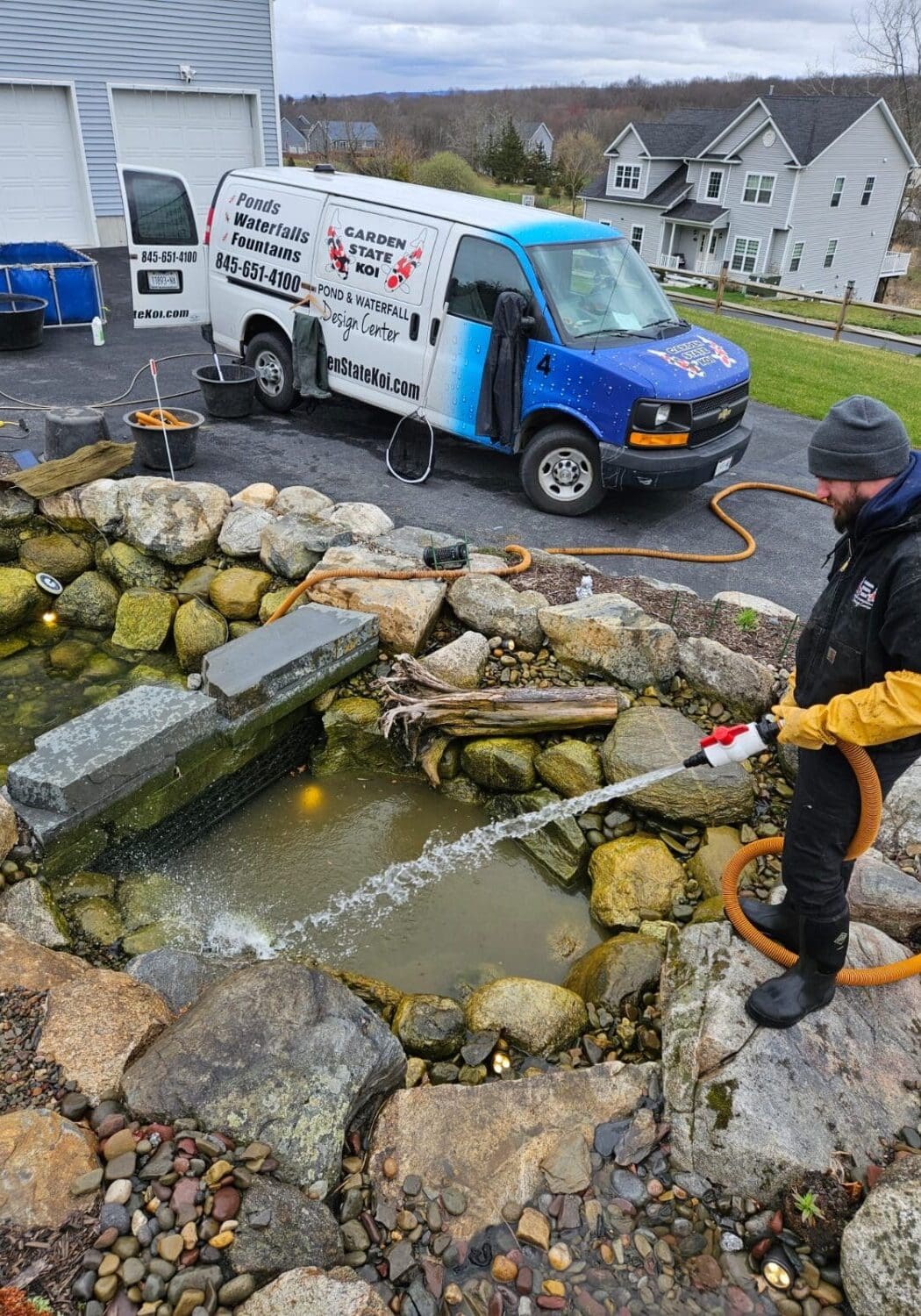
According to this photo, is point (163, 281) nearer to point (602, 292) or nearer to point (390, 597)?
point (602, 292)

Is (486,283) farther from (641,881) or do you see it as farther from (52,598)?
(641,881)

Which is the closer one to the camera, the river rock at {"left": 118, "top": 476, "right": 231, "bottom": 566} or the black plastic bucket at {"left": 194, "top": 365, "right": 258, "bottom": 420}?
the river rock at {"left": 118, "top": 476, "right": 231, "bottom": 566}

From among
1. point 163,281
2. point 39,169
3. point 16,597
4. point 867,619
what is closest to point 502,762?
point 867,619

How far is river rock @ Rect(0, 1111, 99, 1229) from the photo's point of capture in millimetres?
2373

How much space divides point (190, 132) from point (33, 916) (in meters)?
17.8

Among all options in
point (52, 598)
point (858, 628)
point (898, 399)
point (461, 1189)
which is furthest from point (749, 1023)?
point (898, 399)

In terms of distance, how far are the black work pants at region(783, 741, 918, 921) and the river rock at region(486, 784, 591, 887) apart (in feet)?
5.15

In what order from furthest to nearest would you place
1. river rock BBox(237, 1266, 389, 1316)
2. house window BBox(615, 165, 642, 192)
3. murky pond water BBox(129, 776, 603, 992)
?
house window BBox(615, 165, 642, 192) < murky pond water BBox(129, 776, 603, 992) < river rock BBox(237, 1266, 389, 1316)

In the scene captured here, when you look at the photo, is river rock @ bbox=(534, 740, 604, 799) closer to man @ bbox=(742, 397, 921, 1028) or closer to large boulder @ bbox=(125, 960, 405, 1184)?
man @ bbox=(742, 397, 921, 1028)

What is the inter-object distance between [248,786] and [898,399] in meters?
10.6

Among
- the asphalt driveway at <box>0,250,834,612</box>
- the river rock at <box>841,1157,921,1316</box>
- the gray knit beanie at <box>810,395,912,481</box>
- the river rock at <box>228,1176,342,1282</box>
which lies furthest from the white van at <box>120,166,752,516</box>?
the river rock at <box>228,1176,342,1282</box>

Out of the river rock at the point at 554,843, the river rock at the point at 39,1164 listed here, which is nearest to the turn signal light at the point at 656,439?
the river rock at the point at 554,843

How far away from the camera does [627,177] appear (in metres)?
42.3

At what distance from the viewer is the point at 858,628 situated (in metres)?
2.60
